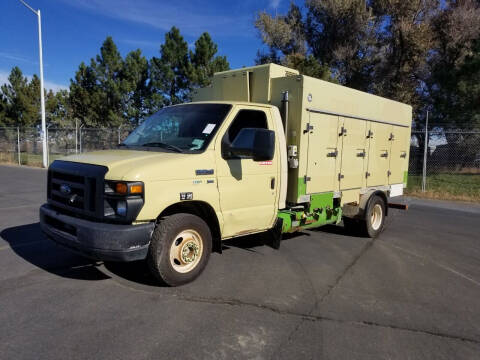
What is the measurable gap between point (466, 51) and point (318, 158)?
14613mm

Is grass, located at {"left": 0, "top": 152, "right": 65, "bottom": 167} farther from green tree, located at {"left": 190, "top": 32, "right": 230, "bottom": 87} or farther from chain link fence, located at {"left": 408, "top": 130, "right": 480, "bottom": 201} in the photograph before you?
chain link fence, located at {"left": 408, "top": 130, "right": 480, "bottom": 201}

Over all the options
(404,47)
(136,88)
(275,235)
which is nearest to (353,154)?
(275,235)

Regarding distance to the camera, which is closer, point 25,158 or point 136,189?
point 136,189

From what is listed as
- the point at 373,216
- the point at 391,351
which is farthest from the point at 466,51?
the point at 391,351

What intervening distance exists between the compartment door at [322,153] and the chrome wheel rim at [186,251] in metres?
2.07

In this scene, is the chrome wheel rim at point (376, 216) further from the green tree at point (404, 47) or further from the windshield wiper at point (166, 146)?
the green tree at point (404, 47)

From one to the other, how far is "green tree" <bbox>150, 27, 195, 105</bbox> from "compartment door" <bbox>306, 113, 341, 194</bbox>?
65.3 ft

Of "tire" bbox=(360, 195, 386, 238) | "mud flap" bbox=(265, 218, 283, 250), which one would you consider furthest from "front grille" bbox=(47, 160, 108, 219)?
"tire" bbox=(360, 195, 386, 238)

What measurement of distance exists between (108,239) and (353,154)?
4514 millimetres

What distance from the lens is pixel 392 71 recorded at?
61.0 ft

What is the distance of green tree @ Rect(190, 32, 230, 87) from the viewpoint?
24.6 m

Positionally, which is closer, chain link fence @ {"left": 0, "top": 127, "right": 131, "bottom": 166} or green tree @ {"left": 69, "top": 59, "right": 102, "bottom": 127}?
chain link fence @ {"left": 0, "top": 127, "right": 131, "bottom": 166}

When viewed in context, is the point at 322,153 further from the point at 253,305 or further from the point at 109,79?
the point at 109,79

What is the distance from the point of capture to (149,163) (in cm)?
414
